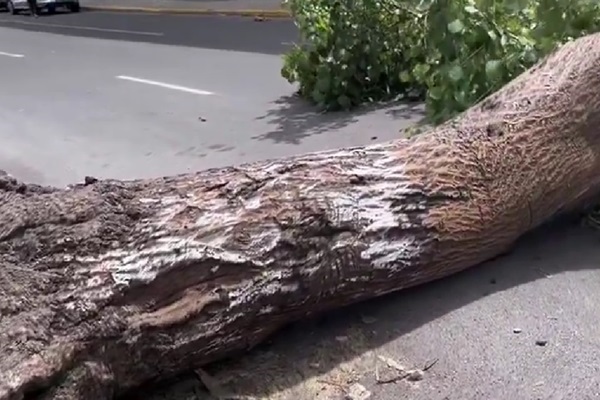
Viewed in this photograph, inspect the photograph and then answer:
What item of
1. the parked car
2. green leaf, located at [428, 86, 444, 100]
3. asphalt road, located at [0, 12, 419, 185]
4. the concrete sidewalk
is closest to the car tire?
the parked car

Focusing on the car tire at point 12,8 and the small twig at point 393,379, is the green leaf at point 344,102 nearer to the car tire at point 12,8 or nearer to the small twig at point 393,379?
the small twig at point 393,379

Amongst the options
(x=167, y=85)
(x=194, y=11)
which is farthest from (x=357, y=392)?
(x=194, y=11)

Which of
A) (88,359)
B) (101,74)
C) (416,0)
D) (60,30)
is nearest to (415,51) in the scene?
(416,0)

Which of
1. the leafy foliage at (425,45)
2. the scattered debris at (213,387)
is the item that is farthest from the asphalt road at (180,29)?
the scattered debris at (213,387)

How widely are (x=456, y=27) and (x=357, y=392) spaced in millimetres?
3255

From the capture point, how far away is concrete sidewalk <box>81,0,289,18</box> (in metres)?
21.7

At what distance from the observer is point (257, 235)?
355 centimetres

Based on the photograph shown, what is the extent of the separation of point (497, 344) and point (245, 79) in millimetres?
8567

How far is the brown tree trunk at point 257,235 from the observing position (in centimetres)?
317

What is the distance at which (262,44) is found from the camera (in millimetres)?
15406

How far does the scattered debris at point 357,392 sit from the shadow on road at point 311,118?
4464 millimetres

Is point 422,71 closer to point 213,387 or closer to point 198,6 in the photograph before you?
point 213,387

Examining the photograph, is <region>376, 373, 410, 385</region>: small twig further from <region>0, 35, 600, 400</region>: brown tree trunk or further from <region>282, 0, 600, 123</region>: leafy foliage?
<region>282, 0, 600, 123</region>: leafy foliage

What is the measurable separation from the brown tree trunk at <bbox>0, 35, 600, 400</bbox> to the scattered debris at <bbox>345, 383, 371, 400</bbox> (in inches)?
14.8
